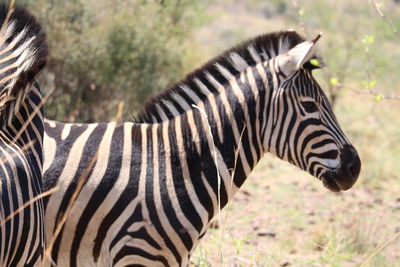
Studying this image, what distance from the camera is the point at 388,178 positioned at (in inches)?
424

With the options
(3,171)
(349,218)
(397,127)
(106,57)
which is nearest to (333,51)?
(397,127)

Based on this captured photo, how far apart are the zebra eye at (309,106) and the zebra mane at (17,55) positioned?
198 cm

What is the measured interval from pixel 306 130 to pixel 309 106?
0.17 metres

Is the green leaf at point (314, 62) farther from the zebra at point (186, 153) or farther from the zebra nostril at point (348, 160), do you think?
the zebra nostril at point (348, 160)

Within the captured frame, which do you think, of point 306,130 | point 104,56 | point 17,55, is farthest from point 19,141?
point 104,56

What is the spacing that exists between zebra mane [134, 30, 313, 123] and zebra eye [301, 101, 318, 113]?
27 centimetres

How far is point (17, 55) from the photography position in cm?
291

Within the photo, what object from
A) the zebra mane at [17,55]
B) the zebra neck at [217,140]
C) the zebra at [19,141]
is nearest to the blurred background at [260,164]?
the zebra neck at [217,140]

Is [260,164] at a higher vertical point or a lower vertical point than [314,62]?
lower

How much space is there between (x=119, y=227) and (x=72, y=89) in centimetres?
630

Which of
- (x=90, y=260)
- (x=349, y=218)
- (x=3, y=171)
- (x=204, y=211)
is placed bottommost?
(x=349, y=218)

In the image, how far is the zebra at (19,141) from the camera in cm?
257

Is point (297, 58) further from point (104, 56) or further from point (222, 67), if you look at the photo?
point (104, 56)

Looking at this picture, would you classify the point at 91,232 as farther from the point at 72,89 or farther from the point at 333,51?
the point at 333,51
